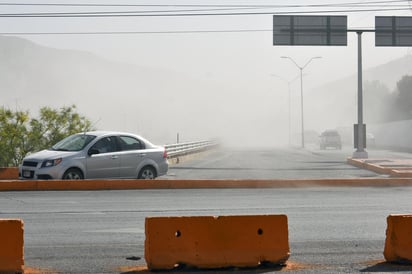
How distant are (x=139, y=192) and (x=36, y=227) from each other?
26.7ft

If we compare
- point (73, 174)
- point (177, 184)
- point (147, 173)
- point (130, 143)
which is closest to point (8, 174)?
point (73, 174)

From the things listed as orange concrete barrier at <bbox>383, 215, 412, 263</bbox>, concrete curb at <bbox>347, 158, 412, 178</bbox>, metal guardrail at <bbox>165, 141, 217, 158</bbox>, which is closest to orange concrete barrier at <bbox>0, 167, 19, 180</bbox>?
metal guardrail at <bbox>165, 141, 217, 158</bbox>

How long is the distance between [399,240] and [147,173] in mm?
13881

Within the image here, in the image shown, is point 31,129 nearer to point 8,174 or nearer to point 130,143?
point 8,174

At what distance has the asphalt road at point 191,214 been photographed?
30.4ft

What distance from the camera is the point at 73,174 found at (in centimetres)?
2142

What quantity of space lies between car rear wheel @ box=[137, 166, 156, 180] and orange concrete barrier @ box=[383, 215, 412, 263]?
13.7 metres

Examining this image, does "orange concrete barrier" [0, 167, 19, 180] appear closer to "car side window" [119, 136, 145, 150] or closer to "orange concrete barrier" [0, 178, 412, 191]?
"orange concrete barrier" [0, 178, 412, 191]

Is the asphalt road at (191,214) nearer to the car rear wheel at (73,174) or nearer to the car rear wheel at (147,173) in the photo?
the car rear wheel at (73,174)

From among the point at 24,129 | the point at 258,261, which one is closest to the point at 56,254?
the point at 258,261

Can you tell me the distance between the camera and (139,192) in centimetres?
2062

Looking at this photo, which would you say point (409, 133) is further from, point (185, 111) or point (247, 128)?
point (185, 111)

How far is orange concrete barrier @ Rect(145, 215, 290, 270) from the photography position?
8734 mm

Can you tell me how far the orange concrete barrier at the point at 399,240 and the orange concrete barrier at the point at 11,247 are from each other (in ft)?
13.7
